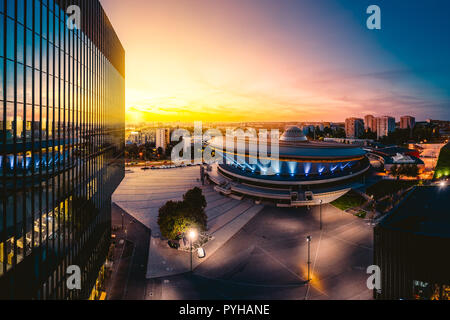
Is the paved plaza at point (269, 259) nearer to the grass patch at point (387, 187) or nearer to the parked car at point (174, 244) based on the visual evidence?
the parked car at point (174, 244)

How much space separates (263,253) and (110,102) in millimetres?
25950

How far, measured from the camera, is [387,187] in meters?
43.9

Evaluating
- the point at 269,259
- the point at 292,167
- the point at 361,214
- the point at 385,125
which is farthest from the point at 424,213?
the point at 385,125

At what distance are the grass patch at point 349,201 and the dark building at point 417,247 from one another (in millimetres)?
25800

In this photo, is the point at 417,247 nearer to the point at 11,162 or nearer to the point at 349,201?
the point at 11,162

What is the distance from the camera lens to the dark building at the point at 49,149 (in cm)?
1044

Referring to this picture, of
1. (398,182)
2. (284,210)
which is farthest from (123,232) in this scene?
(398,182)

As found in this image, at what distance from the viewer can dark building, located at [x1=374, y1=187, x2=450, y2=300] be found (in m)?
12.1

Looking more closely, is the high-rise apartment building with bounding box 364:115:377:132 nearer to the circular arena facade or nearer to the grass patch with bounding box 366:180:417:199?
the circular arena facade

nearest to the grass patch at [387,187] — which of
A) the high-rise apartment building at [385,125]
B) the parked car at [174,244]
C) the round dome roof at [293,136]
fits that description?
the round dome roof at [293,136]

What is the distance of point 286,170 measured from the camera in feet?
159

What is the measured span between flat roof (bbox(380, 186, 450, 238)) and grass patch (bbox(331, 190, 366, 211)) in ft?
84.9
